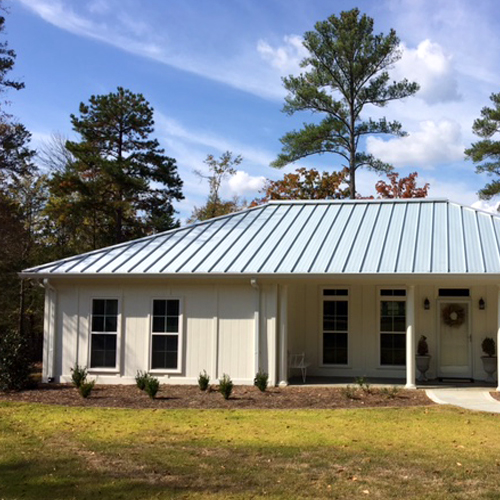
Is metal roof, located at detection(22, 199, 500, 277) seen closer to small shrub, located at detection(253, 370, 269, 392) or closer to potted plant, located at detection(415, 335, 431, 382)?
small shrub, located at detection(253, 370, 269, 392)

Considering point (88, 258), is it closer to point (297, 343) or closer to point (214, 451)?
point (297, 343)

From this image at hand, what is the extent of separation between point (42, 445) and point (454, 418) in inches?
256

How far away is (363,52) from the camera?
28.3 m

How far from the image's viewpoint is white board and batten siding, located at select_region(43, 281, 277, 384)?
14180 mm

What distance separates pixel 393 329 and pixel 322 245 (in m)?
2.84

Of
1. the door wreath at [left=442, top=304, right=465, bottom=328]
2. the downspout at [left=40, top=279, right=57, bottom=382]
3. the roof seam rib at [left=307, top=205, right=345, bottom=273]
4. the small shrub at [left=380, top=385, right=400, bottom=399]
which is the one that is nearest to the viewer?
the small shrub at [left=380, top=385, right=400, bottom=399]

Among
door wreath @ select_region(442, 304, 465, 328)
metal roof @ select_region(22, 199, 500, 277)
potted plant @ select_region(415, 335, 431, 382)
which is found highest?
metal roof @ select_region(22, 199, 500, 277)

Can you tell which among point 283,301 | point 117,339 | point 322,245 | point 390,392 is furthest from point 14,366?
point 390,392

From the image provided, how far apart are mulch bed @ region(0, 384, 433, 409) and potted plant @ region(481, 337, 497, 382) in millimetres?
2586

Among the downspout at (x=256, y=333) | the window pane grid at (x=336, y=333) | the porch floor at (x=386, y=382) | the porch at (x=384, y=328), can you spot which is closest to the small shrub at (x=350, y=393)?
the porch floor at (x=386, y=382)

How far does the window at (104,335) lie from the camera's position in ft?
48.3

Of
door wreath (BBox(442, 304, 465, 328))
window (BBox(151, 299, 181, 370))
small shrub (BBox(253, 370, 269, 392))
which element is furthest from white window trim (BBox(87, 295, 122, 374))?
door wreath (BBox(442, 304, 465, 328))

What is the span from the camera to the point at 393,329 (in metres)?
15.5

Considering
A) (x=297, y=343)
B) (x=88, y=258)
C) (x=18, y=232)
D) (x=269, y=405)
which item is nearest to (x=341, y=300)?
(x=297, y=343)
